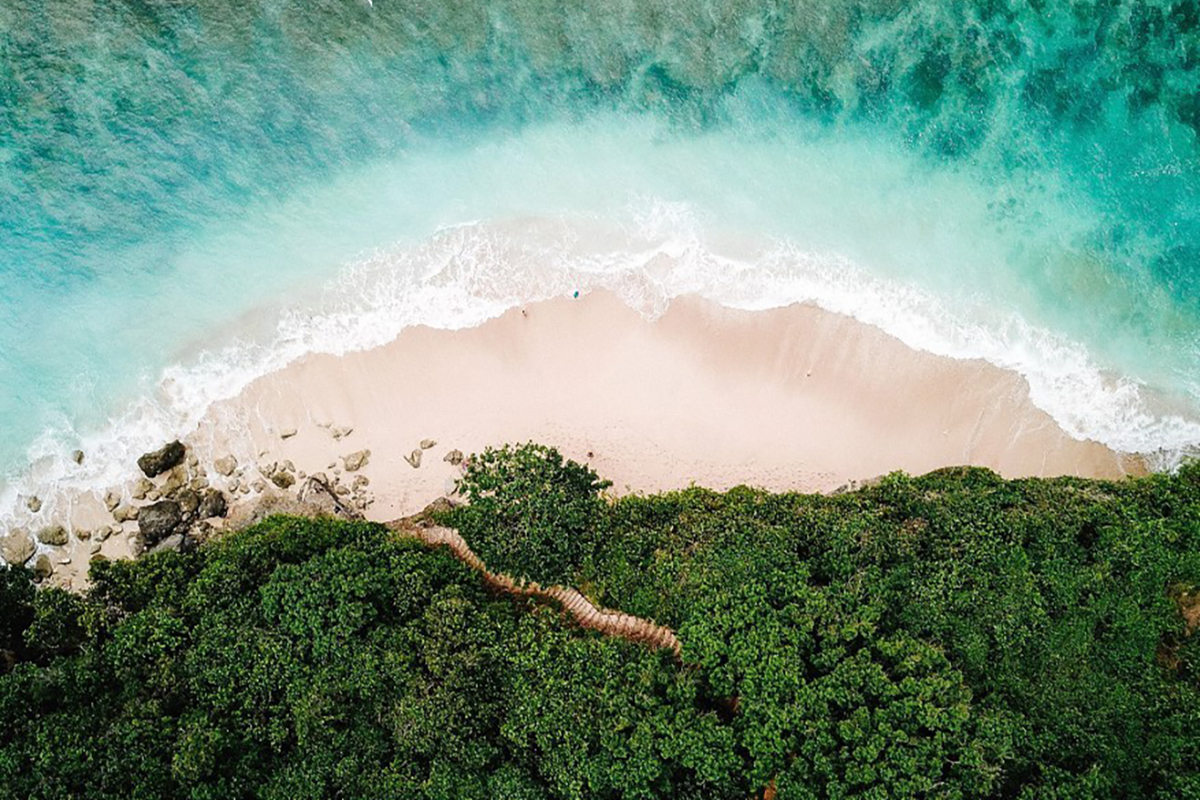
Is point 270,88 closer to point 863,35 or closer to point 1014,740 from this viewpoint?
point 863,35

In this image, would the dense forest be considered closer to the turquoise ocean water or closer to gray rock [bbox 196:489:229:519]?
gray rock [bbox 196:489:229:519]

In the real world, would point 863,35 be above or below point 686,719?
above

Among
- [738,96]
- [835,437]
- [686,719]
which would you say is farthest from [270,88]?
[686,719]

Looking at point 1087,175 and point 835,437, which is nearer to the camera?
point 835,437

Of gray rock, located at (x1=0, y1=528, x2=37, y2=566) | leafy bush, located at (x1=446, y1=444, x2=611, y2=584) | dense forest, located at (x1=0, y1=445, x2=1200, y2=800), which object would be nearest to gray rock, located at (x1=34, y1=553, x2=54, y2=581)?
gray rock, located at (x1=0, y1=528, x2=37, y2=566)

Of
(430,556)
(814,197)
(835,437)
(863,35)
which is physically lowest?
(430,556)

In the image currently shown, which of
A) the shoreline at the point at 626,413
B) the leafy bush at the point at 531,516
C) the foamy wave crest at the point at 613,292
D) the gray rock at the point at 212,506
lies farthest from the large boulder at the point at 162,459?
the leafy bush at the point at 531,516
